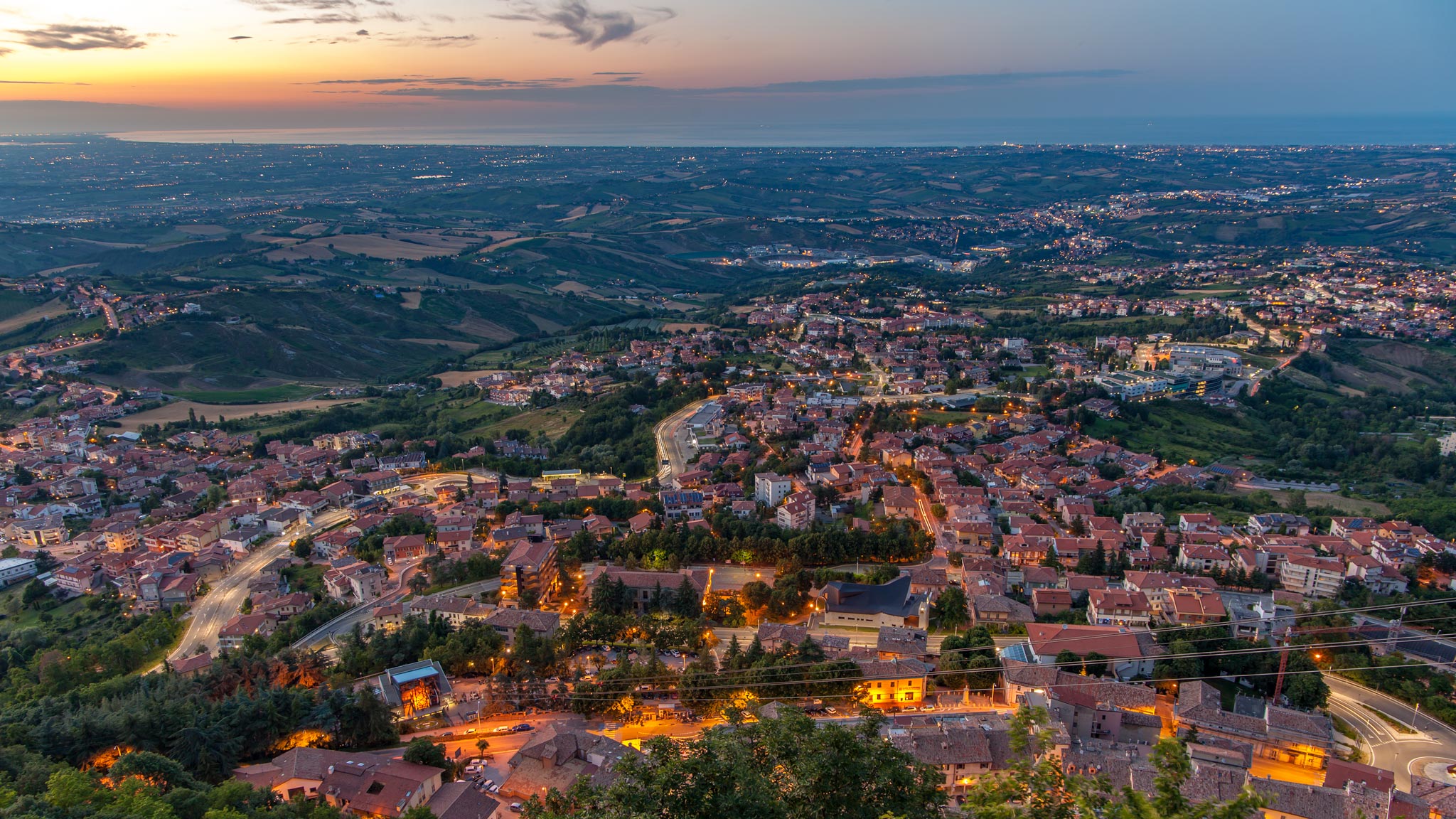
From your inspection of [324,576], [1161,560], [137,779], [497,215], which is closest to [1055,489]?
[1161,560]

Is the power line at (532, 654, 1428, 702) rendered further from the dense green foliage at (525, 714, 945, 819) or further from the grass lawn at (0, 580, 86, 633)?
the grass lawn at (0, 580, 86, 633)

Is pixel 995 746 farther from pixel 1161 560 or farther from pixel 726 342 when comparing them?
pixel 726 342

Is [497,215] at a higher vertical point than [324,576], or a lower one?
higher

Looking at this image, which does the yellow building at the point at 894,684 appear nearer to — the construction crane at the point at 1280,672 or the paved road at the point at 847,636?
the paved road at the point at 847,636

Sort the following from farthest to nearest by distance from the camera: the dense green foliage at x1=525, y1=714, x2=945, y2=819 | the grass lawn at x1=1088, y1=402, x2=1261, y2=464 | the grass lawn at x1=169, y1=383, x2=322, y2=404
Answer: the grass lawn at x1=169, y1=383, x2=322, y2=404, the grass lawn at x1=1088, y1=402, x2=1261, y2=464, the dense green foliage at x1=525, y1=714, x2=945, y2=819

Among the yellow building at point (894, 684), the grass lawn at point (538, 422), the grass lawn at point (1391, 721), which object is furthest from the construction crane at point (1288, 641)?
the grass lawn at point (538, 422)

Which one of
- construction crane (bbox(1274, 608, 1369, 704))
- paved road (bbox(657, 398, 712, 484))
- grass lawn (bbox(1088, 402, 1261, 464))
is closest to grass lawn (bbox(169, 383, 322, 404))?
paved road (bbox(657, 398, 712, 484))
